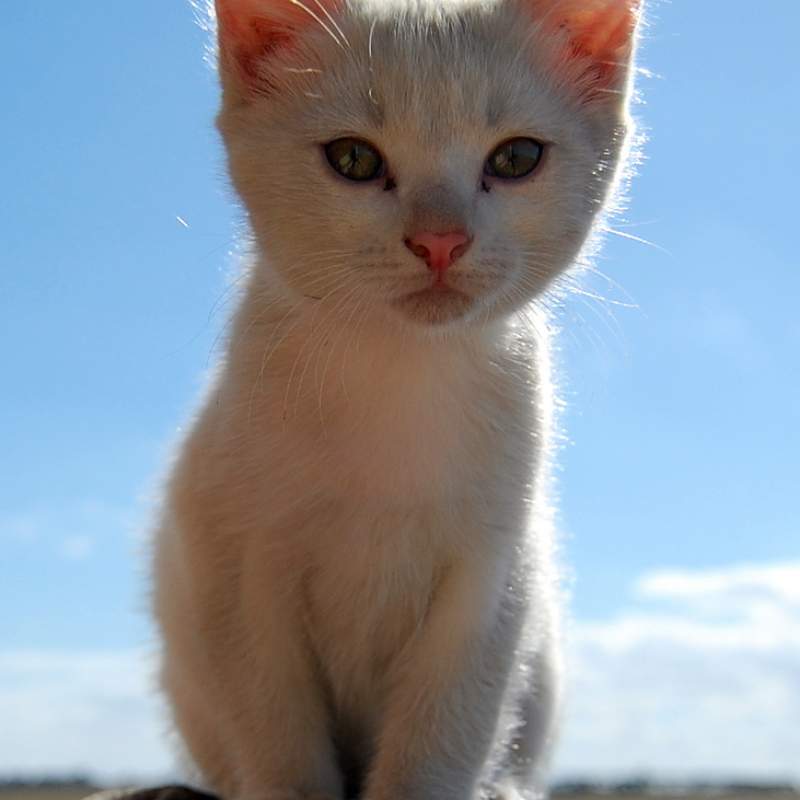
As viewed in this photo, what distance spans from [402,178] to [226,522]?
0.84m

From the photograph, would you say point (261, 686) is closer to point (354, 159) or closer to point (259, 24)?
point (354, 159)

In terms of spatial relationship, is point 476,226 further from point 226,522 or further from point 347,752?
point 347,752

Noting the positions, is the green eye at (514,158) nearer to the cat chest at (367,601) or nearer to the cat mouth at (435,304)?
the cat mouth at (435,304)

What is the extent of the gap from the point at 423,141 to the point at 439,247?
218 mm

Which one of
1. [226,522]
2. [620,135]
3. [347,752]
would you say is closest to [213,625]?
[226,522]

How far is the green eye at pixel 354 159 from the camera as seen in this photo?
273 cm

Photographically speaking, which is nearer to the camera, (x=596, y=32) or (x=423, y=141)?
(x=423, y=141)

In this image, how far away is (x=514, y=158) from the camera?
2801 millimetres

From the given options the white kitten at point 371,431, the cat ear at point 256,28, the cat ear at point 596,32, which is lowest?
the white kitten at point 371,431

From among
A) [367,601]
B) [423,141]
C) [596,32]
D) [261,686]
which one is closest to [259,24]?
[423,141]

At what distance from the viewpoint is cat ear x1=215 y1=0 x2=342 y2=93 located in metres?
2.96

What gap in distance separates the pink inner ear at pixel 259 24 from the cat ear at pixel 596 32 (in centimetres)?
45

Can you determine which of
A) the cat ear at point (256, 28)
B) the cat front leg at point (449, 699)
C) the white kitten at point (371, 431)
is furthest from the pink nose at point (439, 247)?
the cat front leg at point (449, 699)

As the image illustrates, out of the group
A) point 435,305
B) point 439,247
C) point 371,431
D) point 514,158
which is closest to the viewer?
point 439,247
